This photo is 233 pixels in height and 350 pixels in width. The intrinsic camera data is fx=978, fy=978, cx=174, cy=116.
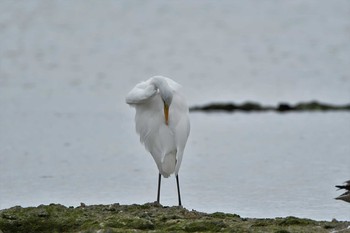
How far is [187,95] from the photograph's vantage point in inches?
807

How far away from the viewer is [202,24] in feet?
112

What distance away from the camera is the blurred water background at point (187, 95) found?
11.4 meters

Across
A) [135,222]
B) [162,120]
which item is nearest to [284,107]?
[162,120]

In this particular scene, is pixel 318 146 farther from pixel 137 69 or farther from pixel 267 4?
pixel 267 4

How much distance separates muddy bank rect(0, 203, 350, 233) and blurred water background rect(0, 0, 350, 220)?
1.55 metres

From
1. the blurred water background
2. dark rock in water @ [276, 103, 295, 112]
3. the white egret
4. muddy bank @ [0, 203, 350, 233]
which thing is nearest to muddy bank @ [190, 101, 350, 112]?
dark rock in water @ [276, 103, 295, 112]

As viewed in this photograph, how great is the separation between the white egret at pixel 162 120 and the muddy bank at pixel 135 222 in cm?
119

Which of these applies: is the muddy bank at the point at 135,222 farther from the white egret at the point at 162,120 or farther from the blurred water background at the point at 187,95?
the blurred water background at the point at 187,95

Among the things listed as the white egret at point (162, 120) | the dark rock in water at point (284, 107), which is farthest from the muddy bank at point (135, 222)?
the dark rock in water at point (284, 107)

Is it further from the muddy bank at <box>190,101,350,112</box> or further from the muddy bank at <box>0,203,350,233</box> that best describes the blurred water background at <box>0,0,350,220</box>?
the muddy bank at <box>0,203,350,233</box>

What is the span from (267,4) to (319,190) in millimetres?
27842

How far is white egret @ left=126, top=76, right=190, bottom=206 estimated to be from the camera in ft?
32.6

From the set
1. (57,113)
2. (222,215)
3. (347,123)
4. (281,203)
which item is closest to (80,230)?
(222,215)

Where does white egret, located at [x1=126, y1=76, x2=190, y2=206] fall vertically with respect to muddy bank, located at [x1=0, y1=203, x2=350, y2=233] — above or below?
above
